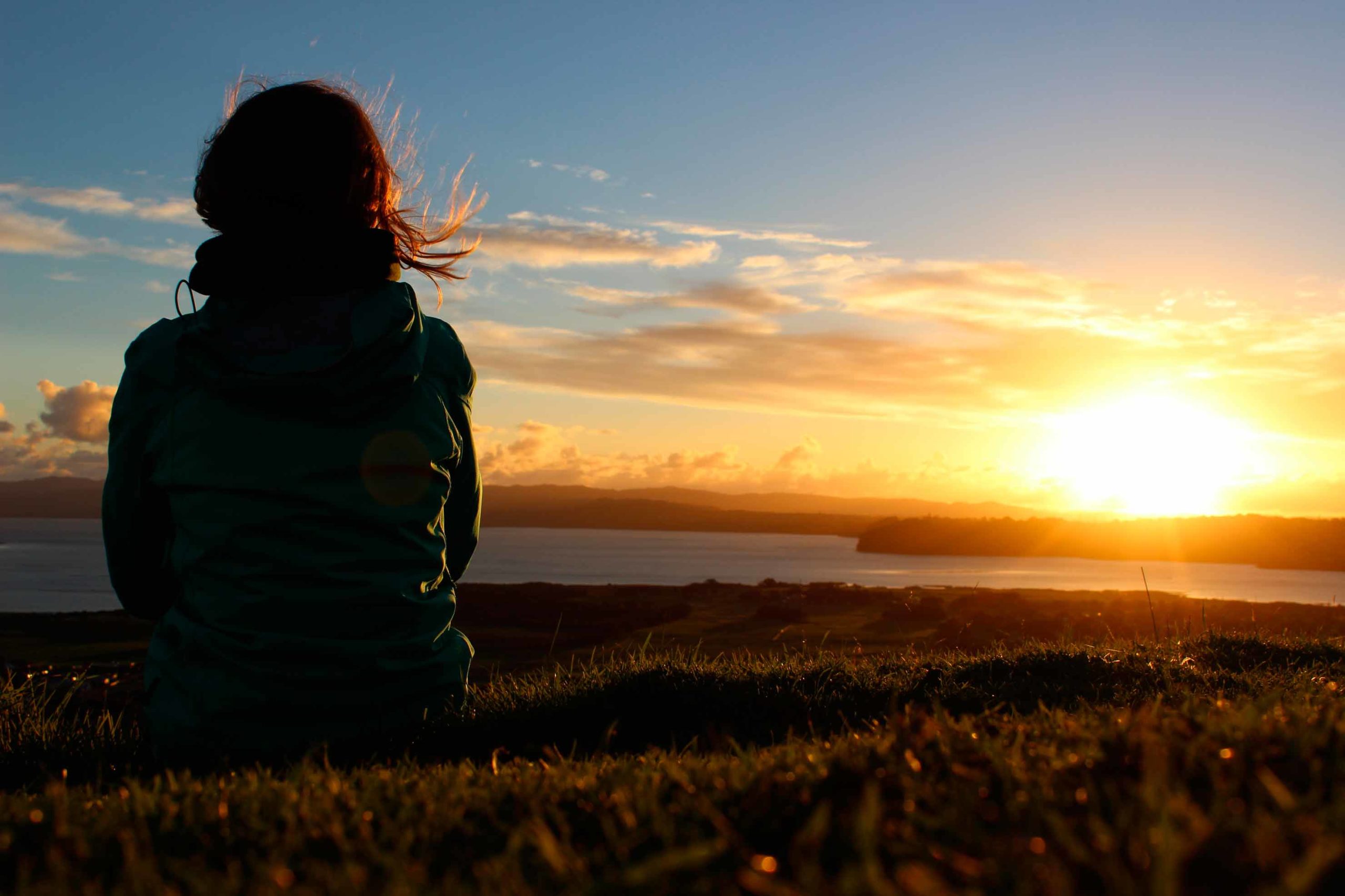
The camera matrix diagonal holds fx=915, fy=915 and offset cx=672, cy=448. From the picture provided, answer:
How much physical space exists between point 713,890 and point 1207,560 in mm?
98160

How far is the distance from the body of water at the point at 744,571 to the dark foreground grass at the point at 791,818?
18235 millimetres

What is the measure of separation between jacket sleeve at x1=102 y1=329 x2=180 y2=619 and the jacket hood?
161 mm

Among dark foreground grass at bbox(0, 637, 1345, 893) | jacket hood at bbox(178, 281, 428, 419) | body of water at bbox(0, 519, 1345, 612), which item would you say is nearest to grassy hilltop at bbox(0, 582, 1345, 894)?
dark foreground grass at bbox(0, 637, 1345, 893)

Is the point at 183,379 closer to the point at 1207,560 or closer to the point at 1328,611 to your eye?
the point at 1328,611

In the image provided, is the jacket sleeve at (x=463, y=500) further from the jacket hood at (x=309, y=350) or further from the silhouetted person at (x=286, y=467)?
the jacket hood at (x=309, y=350)

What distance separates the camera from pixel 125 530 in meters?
2.85

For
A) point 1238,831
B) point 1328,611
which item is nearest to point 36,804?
point 1238,831

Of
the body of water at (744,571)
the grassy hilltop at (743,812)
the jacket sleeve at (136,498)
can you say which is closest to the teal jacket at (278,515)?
the jacket sleeve at (136,498)

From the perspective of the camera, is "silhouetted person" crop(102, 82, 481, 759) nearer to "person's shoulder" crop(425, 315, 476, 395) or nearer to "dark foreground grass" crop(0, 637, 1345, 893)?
"person's shoulder" crop(425, 315, 476, 395)

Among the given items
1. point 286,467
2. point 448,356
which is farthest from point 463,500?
point 286,467

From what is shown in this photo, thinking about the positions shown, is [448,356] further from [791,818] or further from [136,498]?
[791,818]

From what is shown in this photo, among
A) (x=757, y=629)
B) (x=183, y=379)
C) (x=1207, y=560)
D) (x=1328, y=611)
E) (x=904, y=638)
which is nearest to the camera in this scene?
(x=183, y=379)

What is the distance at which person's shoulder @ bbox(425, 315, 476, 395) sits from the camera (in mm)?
3062

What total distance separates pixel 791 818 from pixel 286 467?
1860mm
